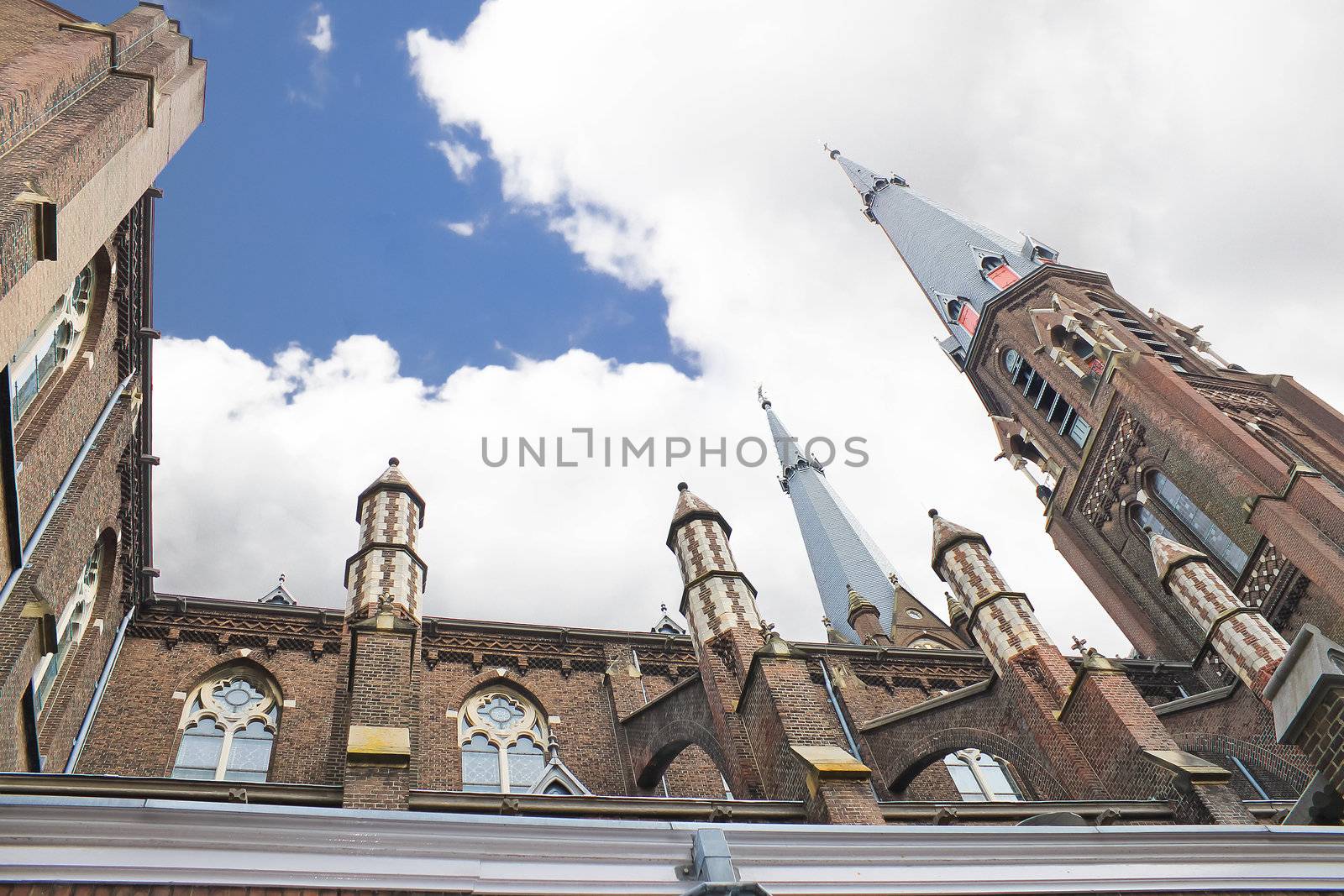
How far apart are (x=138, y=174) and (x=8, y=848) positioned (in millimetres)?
10027

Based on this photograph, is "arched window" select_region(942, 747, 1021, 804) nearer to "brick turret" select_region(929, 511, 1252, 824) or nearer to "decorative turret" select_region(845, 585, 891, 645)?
"brick turret" select_region(929, 511, 1252, 824)

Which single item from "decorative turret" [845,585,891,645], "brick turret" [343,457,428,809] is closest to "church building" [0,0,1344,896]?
"brick turret" [343,457,428,809]

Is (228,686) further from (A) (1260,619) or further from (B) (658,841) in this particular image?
(A) (1260,619)

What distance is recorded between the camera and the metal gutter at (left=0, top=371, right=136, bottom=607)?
10781 mm

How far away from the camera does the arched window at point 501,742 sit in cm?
1571

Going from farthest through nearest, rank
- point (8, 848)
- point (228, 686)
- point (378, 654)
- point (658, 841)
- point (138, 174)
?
point (228, 686) < point (138, 174) < point (378, 654) < point (658, 841) < point (8, 848)

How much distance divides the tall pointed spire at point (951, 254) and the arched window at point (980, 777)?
19.6 m

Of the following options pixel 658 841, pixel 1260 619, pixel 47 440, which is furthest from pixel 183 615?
pixel 1260 619

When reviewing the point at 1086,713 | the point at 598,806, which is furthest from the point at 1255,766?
the point at 598,806

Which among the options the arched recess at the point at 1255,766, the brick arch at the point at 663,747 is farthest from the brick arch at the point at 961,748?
the arched recess at the point at 1255,766

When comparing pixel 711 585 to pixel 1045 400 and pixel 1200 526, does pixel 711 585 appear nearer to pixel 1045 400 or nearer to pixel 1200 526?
pixel 1200 526

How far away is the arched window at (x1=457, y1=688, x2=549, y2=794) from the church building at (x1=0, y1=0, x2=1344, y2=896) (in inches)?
2.5

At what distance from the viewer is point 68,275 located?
36.4 feet

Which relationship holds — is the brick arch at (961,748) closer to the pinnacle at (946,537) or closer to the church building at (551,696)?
the church building at (551,696)
